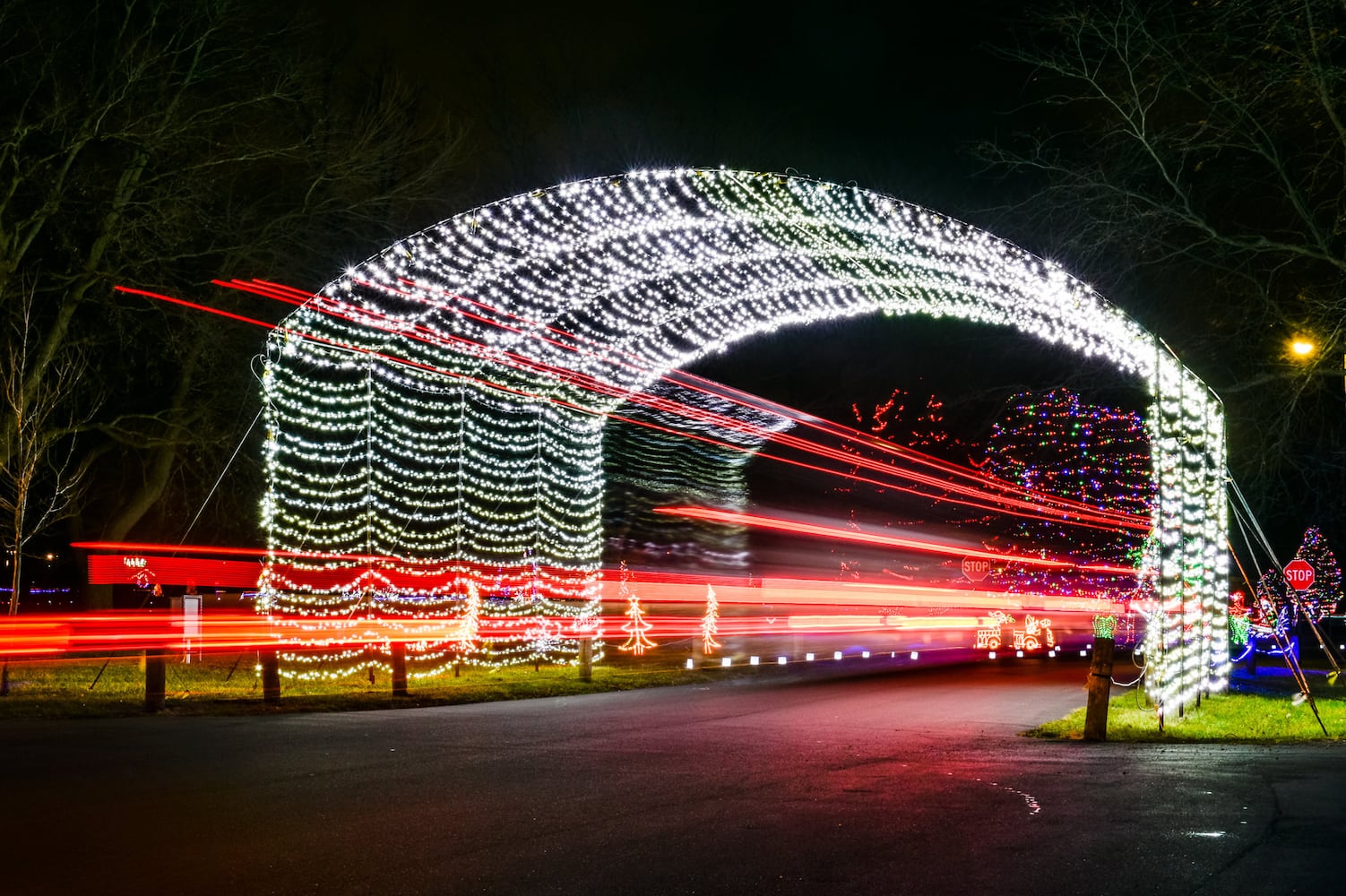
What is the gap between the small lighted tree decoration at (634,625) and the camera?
31.0 metres

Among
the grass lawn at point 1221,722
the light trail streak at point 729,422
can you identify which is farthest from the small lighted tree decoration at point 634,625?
the grass lawn at point 1221,722

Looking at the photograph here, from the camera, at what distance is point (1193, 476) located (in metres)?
18.0

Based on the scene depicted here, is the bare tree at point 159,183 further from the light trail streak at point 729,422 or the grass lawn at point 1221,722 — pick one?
Answer: the grass lawn at point 1221,722

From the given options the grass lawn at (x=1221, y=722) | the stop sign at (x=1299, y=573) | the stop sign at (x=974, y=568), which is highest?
the stop sign at (x=974, y=568)

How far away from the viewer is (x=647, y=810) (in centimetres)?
900

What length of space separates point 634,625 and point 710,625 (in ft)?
6.06

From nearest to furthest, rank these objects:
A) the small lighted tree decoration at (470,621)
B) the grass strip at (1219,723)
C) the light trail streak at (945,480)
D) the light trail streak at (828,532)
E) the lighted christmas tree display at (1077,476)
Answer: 1. the grass strip at (1219,723)
2. the small lighted tree decoration at (470,621)
3. the light trail streak at (828,532)
4. the light trail streak at (945,480)
5. the lighted christmas tree display at (1077,476)

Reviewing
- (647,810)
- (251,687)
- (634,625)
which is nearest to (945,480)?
(634,625)

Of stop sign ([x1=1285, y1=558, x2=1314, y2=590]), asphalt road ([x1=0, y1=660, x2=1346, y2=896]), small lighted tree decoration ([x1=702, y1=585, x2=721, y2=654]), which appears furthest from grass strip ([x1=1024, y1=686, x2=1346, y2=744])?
small lighted tree decoration ([x1=702, y1=585, x2=721, y2=654])

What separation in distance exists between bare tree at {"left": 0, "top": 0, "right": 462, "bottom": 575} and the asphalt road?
12.5 metres

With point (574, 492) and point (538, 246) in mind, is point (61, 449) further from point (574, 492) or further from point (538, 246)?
point (538, 246)

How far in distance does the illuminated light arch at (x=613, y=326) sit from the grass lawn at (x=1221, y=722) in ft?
1.89

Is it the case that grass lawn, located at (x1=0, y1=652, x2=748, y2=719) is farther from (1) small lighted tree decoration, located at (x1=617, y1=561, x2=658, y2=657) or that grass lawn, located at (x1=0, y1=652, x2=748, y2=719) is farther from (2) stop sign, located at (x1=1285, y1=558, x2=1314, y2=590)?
(2) stop sign, located at (x1=1285, y1=558, x2=1314, y2=590)

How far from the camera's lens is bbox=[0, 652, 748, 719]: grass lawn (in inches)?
676
